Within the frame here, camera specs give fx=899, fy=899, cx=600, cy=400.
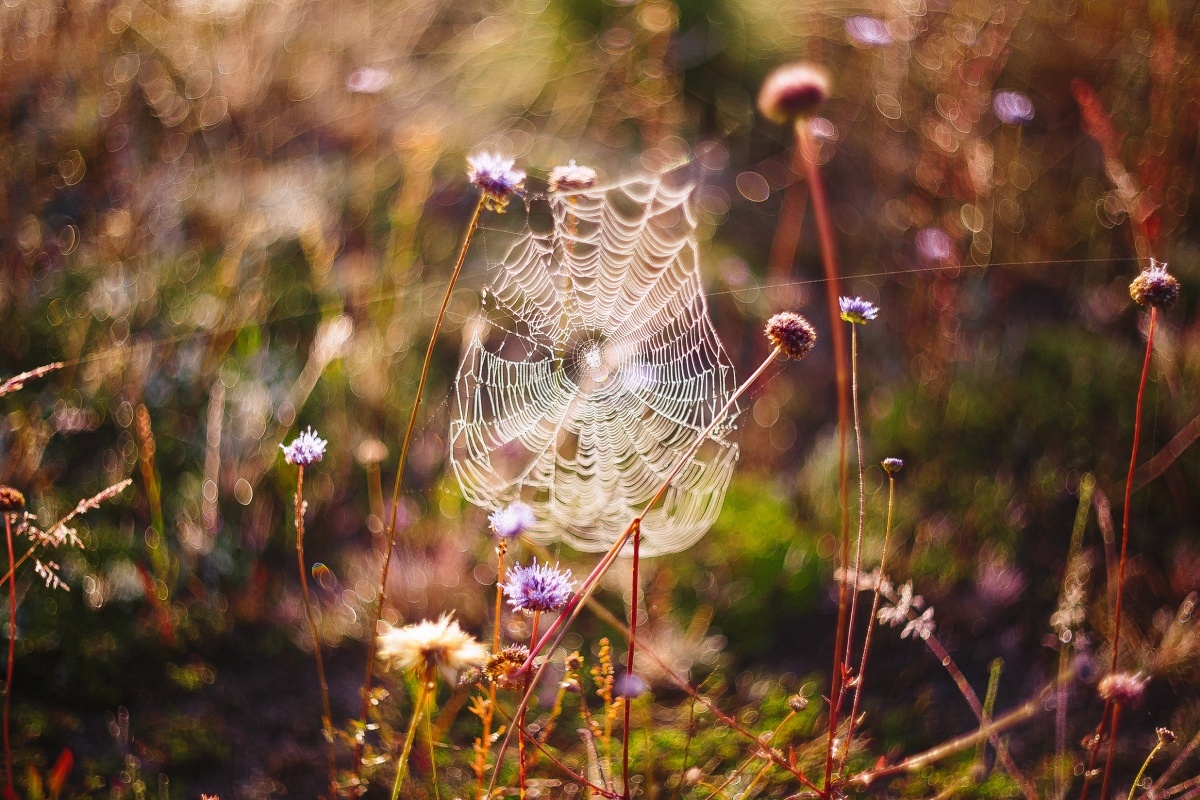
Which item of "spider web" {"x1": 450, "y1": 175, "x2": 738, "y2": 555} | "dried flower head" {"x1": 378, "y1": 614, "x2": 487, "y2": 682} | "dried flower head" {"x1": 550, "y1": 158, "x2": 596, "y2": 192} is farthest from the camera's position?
"spider web" {"x1": 450, "y1": 175, "x2": 738, "y2": 555}

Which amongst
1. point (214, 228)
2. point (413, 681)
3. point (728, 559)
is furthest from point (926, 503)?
point (214, 228)

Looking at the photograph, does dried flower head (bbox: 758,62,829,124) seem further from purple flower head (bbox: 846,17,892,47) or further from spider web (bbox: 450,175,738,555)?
purple flower head (bbox: 846,17,892,47)

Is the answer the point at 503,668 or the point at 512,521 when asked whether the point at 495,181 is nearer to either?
the point at 512,521

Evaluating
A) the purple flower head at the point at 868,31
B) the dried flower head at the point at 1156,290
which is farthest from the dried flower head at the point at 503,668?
the purple flower head at the point at 868,31

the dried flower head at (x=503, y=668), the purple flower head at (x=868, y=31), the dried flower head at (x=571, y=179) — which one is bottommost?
the dried flower head at (x=503, y=668)

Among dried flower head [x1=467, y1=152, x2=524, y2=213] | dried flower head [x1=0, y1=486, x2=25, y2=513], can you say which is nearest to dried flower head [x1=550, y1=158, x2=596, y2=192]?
dried flower head [x1=467, y1=152, x2=524, y2=213]

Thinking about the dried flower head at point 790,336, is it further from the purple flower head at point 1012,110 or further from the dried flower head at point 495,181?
the purple flower head at point 1012,110
